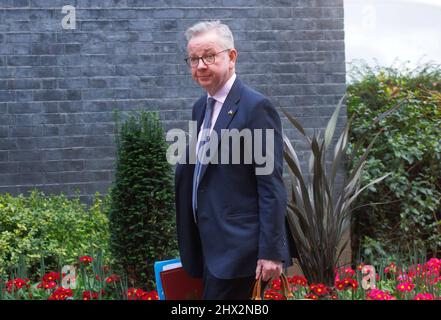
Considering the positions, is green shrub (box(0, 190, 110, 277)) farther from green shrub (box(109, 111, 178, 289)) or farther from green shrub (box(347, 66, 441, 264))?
green shrub (box(347, 66, 441, 264))

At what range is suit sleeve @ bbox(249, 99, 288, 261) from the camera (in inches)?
115

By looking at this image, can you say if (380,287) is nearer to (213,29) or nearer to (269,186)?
(269,186)

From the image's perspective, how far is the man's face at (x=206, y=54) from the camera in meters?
3.02

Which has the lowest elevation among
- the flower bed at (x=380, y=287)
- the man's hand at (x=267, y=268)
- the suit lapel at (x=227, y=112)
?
the flower bed at (x=380, y=287)

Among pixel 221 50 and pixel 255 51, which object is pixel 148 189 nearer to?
pixel 221 50

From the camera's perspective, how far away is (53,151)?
6496mm

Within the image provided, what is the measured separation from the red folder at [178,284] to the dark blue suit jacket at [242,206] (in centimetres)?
29

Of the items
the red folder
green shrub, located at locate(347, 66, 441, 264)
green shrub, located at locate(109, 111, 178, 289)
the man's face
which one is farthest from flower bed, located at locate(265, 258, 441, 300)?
green shrub, located at locate(347, 66, 441, 264)

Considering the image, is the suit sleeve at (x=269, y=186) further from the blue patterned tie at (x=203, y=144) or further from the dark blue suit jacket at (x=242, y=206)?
the blue patterned tie at (x=203, y=144)

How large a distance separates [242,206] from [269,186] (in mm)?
152

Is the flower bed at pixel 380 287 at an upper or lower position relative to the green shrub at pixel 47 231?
lower

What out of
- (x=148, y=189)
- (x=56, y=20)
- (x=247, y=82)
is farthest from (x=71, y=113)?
(x=148, y=189)

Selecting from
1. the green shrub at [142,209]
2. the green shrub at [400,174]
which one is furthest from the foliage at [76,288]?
the green shrub at [400,174]

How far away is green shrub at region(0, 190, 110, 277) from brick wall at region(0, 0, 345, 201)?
36 cm
